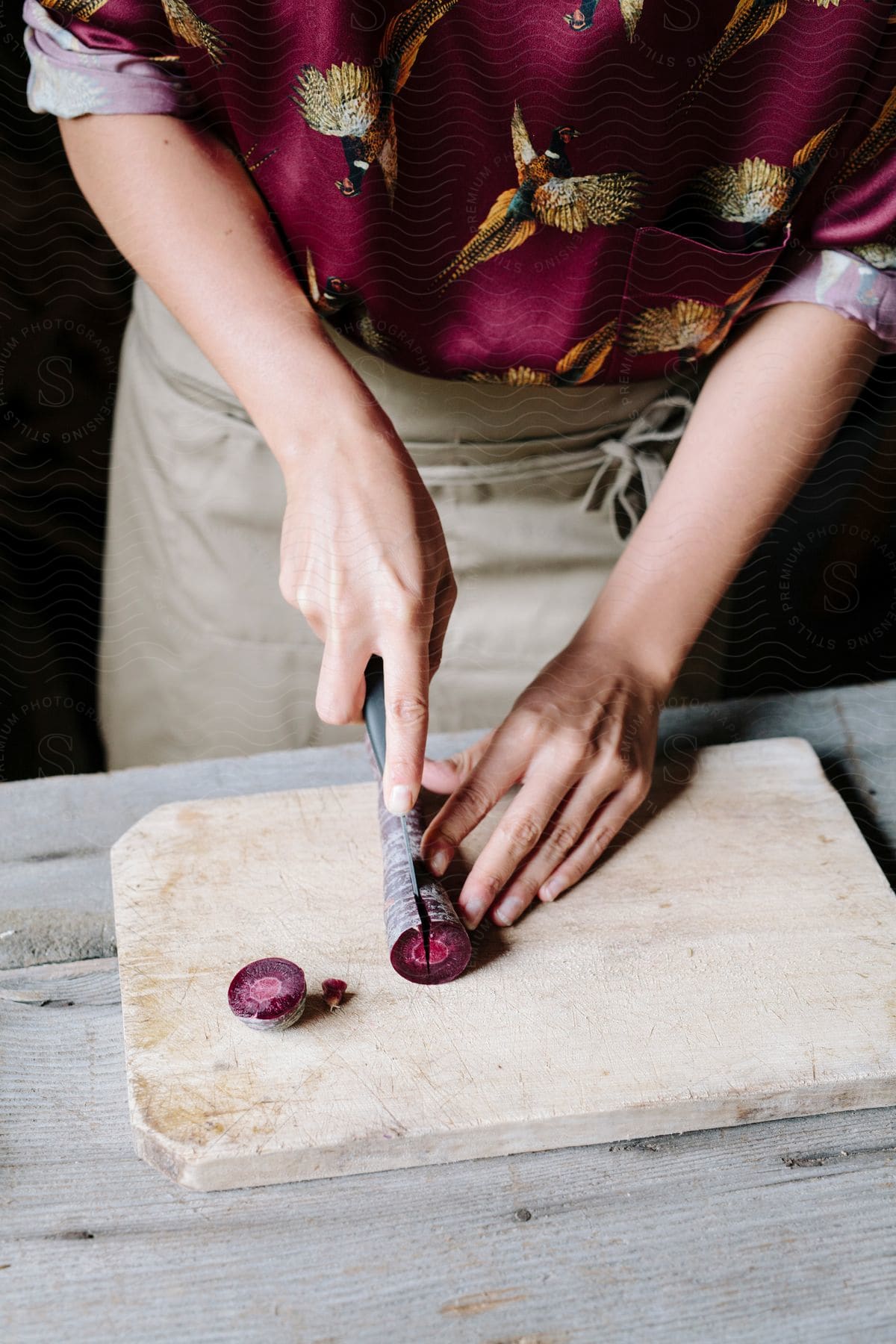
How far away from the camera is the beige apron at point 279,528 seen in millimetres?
929

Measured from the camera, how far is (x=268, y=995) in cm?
56

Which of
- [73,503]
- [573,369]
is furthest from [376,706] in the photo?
[73,503]

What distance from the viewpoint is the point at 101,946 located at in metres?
0.64

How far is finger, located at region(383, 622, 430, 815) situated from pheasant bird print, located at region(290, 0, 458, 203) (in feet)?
1.05

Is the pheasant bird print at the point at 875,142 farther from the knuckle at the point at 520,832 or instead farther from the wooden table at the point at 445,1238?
the wooden table at the point at 445,1238

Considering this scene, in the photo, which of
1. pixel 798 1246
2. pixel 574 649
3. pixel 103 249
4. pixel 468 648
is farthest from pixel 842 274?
pixel 103 249

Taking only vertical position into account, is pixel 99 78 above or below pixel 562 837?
above

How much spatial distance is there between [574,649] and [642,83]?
368mm

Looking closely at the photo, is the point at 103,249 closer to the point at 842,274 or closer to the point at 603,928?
the point at 842,274

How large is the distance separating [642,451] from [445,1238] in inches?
27.1

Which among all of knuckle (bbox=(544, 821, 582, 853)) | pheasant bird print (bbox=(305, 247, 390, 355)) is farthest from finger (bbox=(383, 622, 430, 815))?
pheasant bird print (bbox=(305, 247, 390, 355))

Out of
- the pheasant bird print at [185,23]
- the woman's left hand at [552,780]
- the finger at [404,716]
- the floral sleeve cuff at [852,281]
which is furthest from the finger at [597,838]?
the pheasant bird print at [185,23]

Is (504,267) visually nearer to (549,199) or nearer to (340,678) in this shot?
(549,199)

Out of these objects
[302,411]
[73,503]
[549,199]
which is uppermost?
[549,199]
